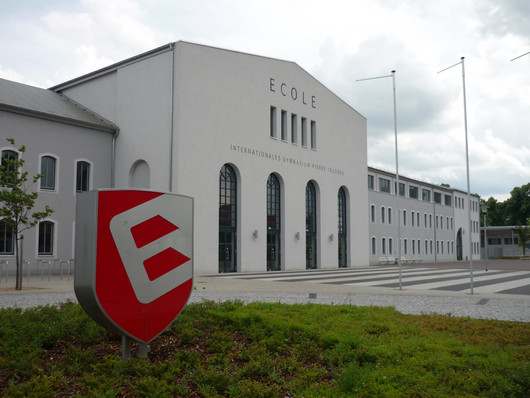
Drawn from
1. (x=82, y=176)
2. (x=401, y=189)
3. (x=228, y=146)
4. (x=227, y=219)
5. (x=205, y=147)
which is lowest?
(x=227, y=219)

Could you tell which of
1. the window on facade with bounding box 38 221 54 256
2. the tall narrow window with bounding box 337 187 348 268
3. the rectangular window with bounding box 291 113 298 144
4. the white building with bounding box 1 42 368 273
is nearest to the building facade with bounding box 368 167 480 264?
the tall narrow window with bounding box 337 187 348 268

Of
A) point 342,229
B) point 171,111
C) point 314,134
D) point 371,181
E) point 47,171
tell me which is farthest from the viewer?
point 371,181

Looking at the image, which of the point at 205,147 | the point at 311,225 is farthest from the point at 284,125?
the point at 205,147

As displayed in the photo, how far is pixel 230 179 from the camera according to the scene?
104ft

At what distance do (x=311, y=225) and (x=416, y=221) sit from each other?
108 ft

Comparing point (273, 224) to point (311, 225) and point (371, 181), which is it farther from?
point (371, 181)

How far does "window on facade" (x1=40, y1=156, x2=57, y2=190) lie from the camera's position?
27.1 metres

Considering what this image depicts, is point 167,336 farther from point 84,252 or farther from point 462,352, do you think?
point 462,352

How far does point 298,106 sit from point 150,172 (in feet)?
43.2

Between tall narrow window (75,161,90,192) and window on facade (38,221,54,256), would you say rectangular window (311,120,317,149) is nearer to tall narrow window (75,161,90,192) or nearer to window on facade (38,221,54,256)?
tall narrow window (75,161,90,192)

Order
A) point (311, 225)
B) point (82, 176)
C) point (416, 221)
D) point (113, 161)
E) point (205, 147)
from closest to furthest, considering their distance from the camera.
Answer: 1. point (82, 176)
2. point (205, 147)
3. point (113, 161)
4. point (311, 225)
5. point (416, 221)

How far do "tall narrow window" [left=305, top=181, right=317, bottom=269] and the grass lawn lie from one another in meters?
30.2

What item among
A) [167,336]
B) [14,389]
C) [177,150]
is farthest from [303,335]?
[177,150]

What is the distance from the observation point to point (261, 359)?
5.70 metres
